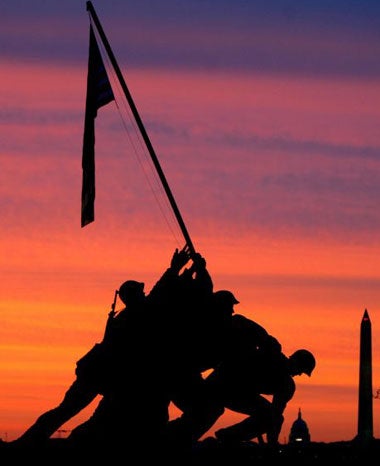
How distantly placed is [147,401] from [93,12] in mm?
9373

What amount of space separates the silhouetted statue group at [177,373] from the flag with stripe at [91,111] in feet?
8.86

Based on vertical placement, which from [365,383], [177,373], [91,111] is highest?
[365,383]

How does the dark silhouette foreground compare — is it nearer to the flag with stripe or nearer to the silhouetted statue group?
the silhouetted statue group

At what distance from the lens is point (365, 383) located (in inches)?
4242

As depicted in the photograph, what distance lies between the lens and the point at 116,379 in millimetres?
26766

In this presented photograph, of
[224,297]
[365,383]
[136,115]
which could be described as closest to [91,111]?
[136,115]

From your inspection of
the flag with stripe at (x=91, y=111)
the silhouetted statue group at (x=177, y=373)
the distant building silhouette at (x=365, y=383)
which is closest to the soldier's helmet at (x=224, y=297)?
the silhouetted statue group at (x=177, y=373)

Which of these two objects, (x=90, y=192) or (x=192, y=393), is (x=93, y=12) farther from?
(x=192, y=393)

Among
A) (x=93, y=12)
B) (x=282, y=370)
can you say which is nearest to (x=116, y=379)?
(x=282, y=370)

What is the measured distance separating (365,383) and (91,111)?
258 feet

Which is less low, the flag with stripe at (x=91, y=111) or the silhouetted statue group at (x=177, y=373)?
the flag with stripe at (x=91, y=111)

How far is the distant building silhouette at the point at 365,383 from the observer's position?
101562mm

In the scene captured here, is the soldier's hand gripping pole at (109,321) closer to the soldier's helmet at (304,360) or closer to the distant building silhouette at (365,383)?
the soldier's helmet at (304,360)

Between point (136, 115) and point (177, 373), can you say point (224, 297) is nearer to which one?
point (177, 373)
